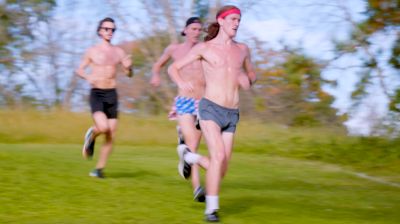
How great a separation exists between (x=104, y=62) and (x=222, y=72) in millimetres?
3582

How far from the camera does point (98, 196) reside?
337 inches

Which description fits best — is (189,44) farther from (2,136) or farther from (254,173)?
(2,136)

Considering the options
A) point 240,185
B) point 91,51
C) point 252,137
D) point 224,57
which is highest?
point 91,51

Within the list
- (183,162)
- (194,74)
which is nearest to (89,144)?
(194,74)

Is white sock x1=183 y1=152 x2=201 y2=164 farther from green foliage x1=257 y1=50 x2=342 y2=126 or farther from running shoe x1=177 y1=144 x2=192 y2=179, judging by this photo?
green foliage x1=257 y1=50 x2=342 y2=126

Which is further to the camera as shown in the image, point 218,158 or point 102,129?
point 102,129

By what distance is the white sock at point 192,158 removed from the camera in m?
7.39

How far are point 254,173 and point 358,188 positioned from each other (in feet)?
7.70

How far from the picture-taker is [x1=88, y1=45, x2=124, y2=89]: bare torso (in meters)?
10.3

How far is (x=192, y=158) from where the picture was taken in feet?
24.6

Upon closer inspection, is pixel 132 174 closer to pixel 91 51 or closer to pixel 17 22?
pixel 91 51

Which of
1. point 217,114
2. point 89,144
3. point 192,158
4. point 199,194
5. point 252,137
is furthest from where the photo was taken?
point 252,137

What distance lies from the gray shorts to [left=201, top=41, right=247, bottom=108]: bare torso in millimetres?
44

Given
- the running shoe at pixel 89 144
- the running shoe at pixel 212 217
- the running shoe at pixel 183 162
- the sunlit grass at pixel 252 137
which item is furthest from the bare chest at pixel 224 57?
the sunlit grass at pixel 252 137
